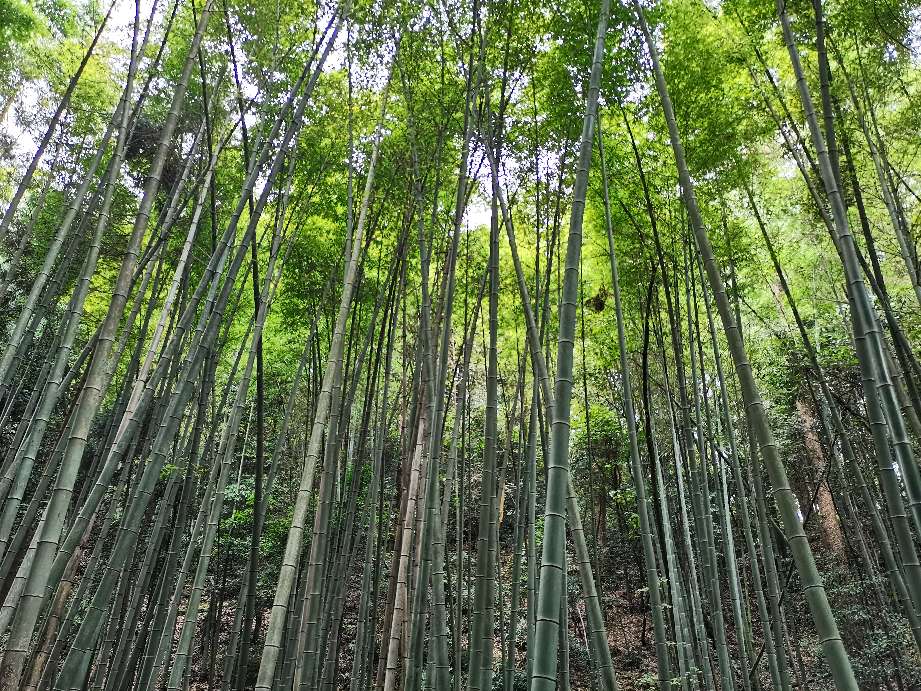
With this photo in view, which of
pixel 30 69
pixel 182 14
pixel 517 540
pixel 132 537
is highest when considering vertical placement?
pixel 30 69

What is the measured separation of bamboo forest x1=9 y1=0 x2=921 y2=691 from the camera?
2276mm

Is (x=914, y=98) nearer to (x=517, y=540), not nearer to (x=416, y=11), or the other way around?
(x=416, y=11)

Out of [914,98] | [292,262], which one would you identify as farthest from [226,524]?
[914,98]

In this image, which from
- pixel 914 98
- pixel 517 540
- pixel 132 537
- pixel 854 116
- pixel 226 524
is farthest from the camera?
pixel 226 524

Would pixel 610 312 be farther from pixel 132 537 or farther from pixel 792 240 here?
pixel 132 537

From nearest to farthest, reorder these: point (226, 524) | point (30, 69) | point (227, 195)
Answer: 1. point (227, 195)
2. point (30, 69)
3. point (226, 524)

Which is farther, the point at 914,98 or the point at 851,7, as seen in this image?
the point at 914,98

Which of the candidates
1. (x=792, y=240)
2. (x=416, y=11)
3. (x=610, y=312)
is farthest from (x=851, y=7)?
(x=610, y=312)

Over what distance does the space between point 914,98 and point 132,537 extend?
6349mm

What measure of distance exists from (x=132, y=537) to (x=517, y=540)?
2173 millimetres

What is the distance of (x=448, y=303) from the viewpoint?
288 centimetres

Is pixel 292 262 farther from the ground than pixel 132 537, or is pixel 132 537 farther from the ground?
pixel 292 262

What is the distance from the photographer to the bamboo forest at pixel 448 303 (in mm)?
2276

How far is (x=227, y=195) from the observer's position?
18.1 feet
